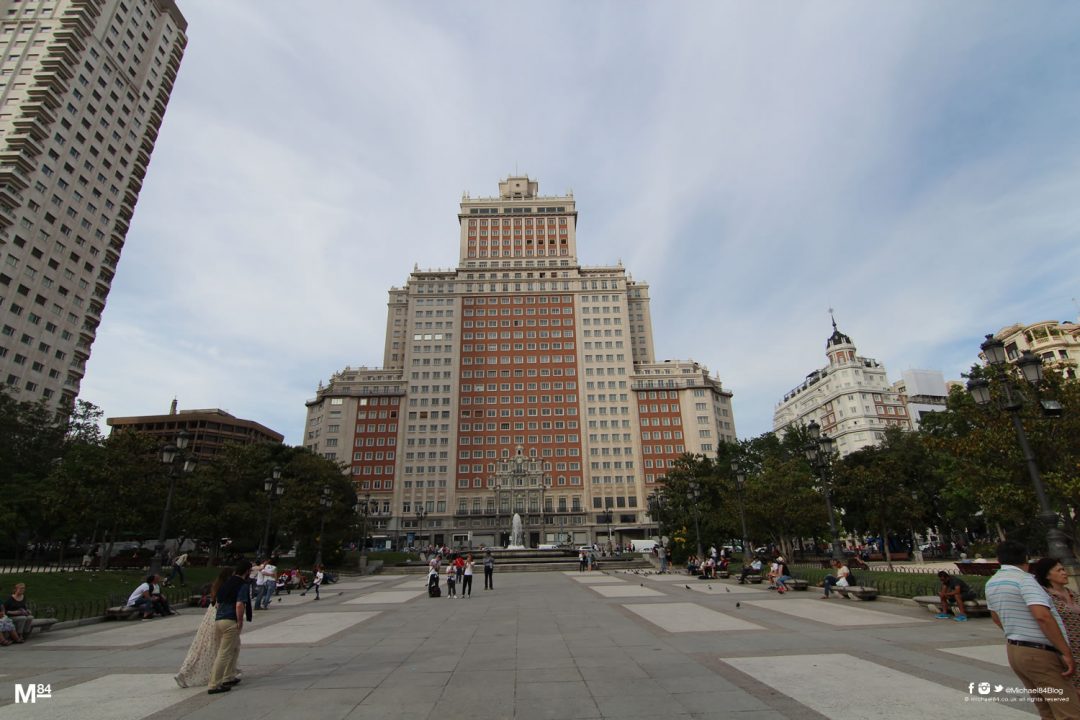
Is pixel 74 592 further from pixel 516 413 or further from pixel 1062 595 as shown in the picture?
pixel 516 413

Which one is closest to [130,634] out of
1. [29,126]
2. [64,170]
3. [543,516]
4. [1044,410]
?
[1044,410]

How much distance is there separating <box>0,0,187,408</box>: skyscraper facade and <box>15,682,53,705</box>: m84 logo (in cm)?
6438

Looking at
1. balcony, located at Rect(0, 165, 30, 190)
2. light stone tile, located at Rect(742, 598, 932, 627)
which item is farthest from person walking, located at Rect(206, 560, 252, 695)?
balcony, located at Rect(0, 165, 30, 190)

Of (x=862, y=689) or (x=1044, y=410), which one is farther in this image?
(x=1044, y=410)

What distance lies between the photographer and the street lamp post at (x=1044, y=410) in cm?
1122

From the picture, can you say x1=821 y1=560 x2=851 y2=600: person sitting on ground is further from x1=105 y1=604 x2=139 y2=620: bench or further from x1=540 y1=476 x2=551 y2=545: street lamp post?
x1=540 y1=476 x2=551 y2=545: street lamp post

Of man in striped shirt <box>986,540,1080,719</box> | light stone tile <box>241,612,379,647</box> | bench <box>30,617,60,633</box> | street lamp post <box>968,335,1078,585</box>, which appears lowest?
light stone tile <box>241,612,379,647</box>

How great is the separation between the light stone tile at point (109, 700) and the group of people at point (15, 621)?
566 centimetres

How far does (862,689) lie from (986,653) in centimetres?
376

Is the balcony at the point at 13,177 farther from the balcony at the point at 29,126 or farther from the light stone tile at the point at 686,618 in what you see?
the light stone tile at the point at 686,618

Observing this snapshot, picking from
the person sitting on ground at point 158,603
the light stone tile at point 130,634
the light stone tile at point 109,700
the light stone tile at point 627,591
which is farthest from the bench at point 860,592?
the person sitting on ground at point 158,603

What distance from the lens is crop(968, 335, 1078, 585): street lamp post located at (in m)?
11.2

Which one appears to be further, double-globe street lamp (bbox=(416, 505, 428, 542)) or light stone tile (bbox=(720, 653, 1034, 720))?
double-globe street lamp (bbox=(416, 505, 428, 542))

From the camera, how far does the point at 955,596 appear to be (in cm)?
1220
